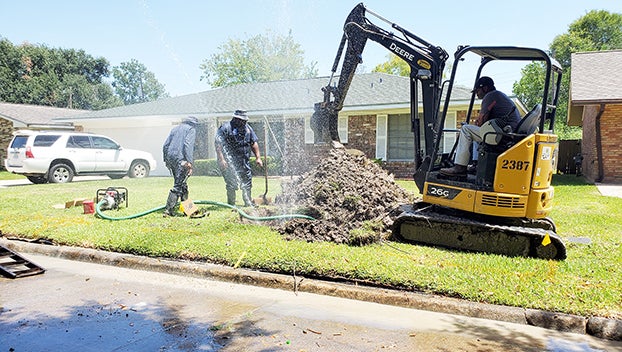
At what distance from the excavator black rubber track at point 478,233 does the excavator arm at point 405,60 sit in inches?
Result: 53.1

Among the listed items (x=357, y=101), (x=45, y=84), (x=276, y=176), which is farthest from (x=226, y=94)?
(x=45, y=84)

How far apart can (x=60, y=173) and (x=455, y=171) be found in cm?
1520

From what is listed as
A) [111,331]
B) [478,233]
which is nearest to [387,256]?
[478,233]

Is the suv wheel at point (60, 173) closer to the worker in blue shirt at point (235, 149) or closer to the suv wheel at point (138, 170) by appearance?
the suv wheel at point (138, 170)

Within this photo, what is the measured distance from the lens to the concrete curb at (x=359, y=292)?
4118mm

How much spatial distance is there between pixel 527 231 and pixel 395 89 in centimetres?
1423

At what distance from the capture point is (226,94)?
24281 millimetres

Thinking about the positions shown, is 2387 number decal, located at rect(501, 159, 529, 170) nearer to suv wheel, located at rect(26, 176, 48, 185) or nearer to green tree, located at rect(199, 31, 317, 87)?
suv wheel, located at rect(26, 176, 48, 185)

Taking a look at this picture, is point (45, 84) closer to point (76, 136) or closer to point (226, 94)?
point (226, 94)

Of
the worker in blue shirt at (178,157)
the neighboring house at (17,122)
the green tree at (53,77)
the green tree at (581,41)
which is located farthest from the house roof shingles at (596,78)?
the green tree at (53,77)

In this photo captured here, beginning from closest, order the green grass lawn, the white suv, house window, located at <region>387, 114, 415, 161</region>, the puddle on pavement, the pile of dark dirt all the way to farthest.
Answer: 1. the puddle on pavement
2. the green grass lawn
3. the pile of dark dirt
4. the white suv
5. house window, located at <region>387, 114, 415, 161</region>

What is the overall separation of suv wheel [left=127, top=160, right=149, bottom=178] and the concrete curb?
12634 millimetres

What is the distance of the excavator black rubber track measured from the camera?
5.82 meters

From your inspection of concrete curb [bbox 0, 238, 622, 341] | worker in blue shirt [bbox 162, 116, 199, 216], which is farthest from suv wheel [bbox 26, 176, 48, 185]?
concrete curb [bbox 0, 238, 622, 341]
